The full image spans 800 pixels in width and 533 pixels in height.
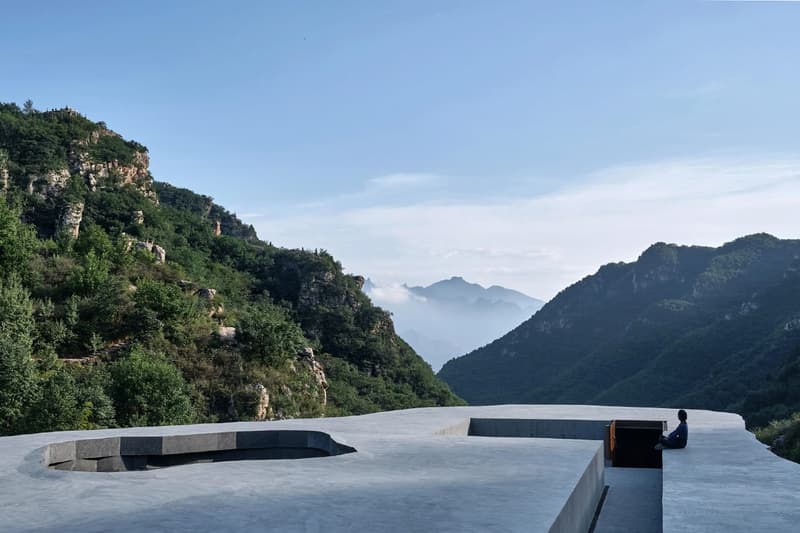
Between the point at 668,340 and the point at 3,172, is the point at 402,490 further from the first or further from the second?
the point at 668,340

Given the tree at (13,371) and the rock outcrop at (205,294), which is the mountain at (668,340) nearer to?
the rock outcrop at (205,294)

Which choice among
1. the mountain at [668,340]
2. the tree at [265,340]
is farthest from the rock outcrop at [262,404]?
the mountain at [668,340]

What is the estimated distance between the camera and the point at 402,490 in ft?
21.7

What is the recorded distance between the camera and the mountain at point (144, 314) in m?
20.1

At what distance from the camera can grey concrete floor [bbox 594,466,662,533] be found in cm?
844

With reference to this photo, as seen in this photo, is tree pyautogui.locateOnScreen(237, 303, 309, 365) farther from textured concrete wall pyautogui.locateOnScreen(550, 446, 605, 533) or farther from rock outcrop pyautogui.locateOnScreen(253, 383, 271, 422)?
textured concrete wall pyautogui.locateOnScreen(550, 446, 605, 533)

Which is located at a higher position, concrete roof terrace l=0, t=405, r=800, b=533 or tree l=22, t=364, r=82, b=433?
concrete roof terrace l=0, t=405, r=800, b=533

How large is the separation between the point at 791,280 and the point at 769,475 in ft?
187

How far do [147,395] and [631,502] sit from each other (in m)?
14.3

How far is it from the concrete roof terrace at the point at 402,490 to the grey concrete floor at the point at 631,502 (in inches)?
13.3

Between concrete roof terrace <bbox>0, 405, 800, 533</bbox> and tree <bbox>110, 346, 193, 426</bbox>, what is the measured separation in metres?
9.18

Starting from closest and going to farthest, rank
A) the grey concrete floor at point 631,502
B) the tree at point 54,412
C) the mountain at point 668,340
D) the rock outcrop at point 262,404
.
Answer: the grey concrete floor at point 631,502
the tree at point 54,412
the rock outcrop at point 262,404
the mountain at point 668,340

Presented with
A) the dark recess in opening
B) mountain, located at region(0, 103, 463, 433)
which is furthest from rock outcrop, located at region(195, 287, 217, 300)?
the dark recess in opening

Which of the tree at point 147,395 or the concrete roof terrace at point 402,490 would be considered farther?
the tree at point 147,395
